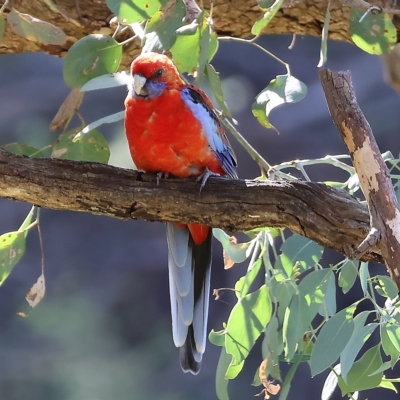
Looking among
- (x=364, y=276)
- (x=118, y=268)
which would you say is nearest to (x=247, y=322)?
(x=364, y=276)

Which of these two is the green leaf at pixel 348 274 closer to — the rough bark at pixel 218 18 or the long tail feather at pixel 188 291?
the long tail feather at pixel 188 291

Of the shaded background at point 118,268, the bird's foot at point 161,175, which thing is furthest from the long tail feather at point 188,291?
the shaded background at point 118,268

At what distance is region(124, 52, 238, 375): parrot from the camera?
6.27 feet

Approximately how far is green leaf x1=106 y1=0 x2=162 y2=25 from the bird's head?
0.36m

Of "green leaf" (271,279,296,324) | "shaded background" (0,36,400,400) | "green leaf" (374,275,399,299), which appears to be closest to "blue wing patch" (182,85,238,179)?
"green leaf" (271,279,296,324)

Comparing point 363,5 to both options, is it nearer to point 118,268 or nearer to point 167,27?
point 167,27

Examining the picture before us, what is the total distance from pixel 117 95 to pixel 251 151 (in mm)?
3520

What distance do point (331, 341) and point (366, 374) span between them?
0.18 meters

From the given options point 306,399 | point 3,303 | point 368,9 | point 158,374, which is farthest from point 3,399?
point 368,9

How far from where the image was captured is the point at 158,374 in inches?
183

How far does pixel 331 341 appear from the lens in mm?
1623

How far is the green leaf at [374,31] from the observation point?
1667 mm

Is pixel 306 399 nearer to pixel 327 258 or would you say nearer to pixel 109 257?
pixel 327 258

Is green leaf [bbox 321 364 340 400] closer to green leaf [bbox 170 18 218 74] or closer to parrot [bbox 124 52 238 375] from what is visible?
parrot [bbox 124 52 238 375]
